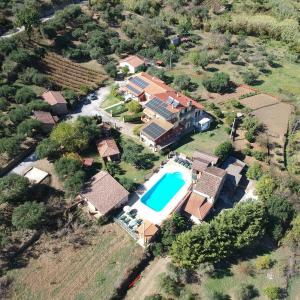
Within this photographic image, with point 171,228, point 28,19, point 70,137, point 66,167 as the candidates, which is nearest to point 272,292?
point 171,228

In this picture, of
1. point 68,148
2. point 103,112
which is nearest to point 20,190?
point 68,148

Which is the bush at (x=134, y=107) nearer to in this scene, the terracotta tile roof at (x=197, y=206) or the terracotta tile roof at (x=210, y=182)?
the terracotta tile roof at (x=210, y=182)

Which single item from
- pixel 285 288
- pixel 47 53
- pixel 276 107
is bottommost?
pixel 285 288

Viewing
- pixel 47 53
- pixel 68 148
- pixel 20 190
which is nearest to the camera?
pixel 20 190

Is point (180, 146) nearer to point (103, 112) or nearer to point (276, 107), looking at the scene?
point (103, 112)

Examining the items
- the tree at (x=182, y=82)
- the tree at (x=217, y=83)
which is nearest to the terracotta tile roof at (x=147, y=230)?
the tree at (x=182, y=82)

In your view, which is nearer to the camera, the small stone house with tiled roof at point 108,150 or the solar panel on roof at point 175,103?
the small stone house with tiled roof at point 108,150

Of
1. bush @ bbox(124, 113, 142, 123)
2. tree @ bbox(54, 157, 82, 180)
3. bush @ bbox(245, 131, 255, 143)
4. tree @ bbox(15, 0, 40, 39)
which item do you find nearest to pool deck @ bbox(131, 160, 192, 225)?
tree @ bbox(54, 157, 82, 180)

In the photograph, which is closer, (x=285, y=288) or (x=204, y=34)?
(x=285, y=288)

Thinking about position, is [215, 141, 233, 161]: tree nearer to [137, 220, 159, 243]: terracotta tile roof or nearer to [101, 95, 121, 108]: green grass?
[137, 220, 159, 243]: terracotta tile roof
